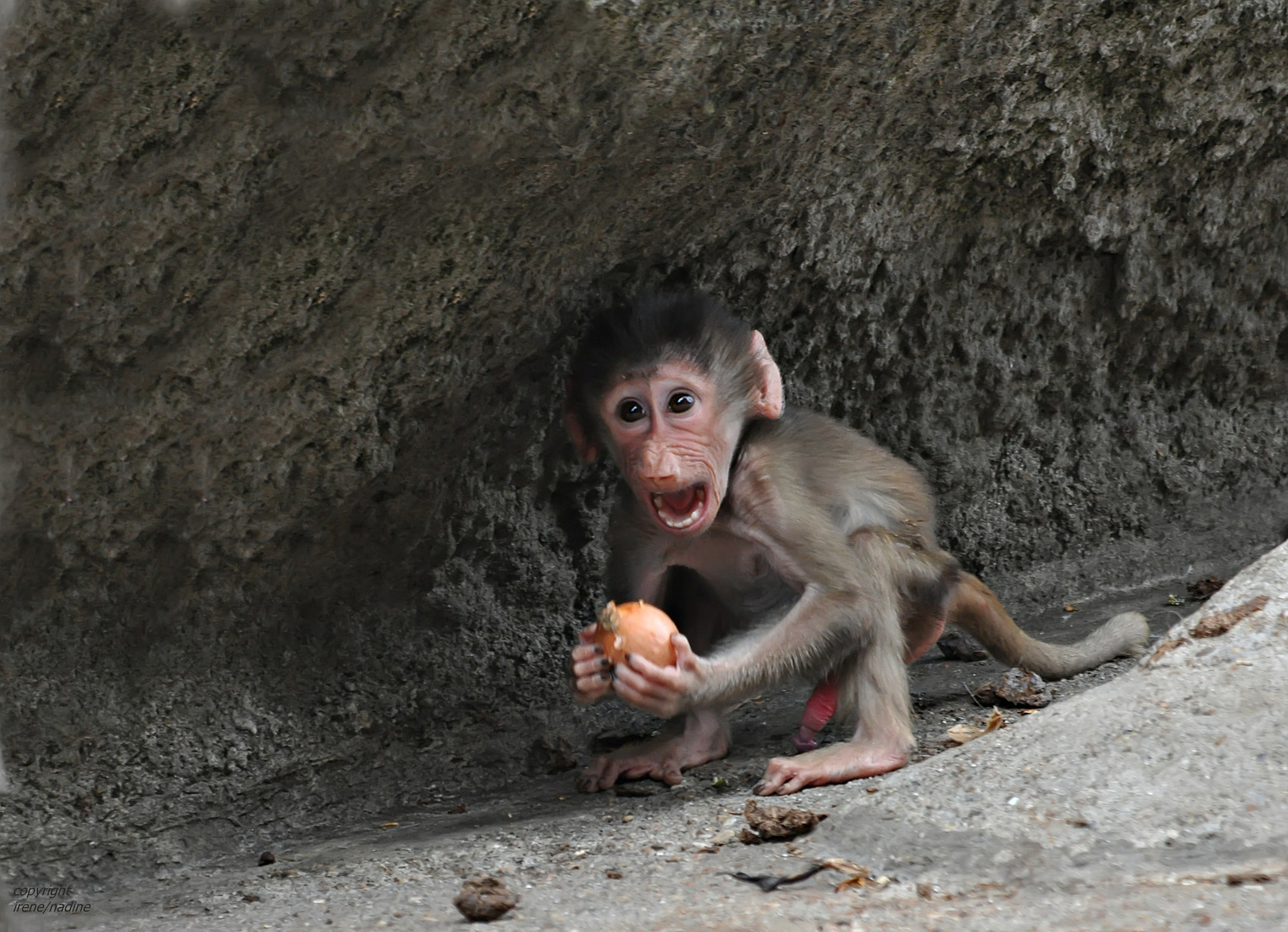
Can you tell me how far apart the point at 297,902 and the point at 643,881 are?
0.73 m

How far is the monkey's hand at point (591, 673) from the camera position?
130 inches

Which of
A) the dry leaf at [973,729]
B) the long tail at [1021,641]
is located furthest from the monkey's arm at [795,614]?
the long tail at [1021,641]

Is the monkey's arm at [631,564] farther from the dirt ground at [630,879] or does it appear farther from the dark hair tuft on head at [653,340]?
the dirt ground at [630,879]

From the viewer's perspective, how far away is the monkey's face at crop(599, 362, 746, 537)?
3.50m

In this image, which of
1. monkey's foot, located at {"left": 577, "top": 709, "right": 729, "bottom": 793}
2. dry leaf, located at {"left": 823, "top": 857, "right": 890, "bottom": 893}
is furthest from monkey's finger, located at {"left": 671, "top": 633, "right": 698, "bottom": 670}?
dry leaf, located at {"left": 823, "top": 857, "right": 890, "bottom": 893}

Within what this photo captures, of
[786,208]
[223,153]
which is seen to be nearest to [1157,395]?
[786,208]

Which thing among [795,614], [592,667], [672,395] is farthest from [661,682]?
[672,395]

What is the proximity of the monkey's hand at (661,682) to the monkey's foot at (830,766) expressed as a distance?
27 centimetres

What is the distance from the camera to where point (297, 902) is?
9.52 ft

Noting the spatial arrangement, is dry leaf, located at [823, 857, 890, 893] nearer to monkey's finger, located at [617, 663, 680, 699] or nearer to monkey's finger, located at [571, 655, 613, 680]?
monkey's finger, located at [617, 663, 680, 699]

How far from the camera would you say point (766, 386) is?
3709mm

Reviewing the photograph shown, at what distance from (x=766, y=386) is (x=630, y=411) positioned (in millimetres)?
370

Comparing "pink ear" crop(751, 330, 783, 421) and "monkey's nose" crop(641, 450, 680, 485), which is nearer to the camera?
"monkey's nose" crop(641, 450, 680, 485)

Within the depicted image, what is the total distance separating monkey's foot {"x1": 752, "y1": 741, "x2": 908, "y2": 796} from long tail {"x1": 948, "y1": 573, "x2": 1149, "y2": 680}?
0.58m
